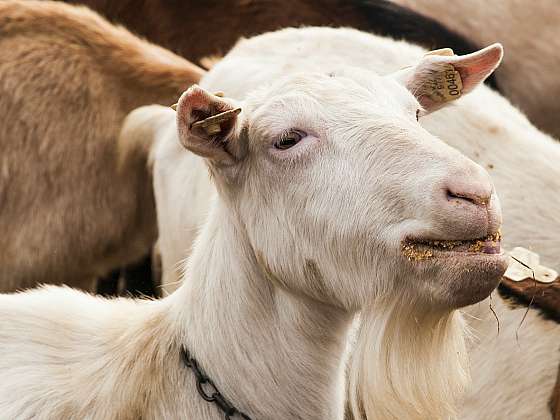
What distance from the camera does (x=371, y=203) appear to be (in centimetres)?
252

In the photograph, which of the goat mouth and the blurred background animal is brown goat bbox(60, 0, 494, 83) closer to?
the blurred background animal

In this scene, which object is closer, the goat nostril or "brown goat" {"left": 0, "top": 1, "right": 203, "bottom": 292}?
the goat nostril

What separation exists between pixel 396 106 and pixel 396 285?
18.6 inches

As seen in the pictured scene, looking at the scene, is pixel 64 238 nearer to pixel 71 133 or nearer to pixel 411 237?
pixel 71 133

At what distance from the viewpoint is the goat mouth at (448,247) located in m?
2.36

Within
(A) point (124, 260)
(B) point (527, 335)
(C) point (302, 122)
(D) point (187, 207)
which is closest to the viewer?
(C) point (302, 122)

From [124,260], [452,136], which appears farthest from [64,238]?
[452,136]

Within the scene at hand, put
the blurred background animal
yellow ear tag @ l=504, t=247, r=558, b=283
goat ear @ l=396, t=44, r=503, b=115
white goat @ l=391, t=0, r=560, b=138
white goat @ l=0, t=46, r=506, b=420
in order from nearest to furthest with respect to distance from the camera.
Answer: white goat @ l=0, t=46, r=506, b=420
goat ear @ l=396, t=44, r=503, b=115
yellow ear tag @ l=504, t=247, r=558, b=283
the blurred background animal
white goat @ l=391, t=0, r=560, b=138

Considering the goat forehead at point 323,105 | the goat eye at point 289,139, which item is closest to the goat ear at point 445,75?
the goat forehead at point 323,105

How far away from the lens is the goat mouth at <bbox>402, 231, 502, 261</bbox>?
7.75ft

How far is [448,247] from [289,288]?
53 cm

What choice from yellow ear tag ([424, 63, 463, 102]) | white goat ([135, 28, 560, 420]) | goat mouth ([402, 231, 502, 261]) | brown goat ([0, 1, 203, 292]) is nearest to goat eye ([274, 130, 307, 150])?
goat mouth ([402, 231, 502, 261])

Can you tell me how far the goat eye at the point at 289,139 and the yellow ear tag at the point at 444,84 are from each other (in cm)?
54

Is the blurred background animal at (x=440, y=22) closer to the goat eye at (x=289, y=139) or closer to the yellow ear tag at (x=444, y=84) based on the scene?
the yellow ear tag at (x=444, y=84)
